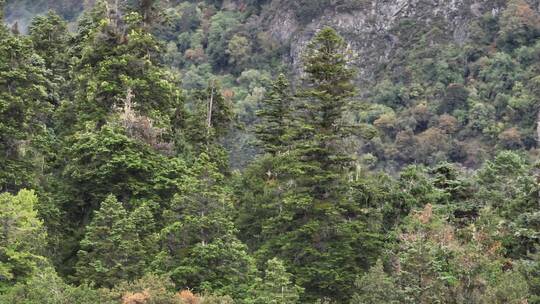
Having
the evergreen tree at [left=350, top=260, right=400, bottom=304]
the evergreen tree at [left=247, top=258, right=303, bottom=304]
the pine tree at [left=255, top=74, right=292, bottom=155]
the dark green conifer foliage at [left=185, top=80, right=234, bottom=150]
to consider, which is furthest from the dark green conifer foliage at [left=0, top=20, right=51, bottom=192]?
the evergreen tree at [left=350, top=260, right=400, bottom=304]

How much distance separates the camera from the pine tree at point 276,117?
37406 millimetres

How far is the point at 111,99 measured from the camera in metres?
33.7

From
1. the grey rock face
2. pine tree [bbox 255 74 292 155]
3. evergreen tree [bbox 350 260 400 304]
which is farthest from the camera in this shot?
the grey rock face

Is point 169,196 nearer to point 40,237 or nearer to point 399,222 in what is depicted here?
point 40,237

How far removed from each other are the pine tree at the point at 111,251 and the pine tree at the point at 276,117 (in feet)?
42.7

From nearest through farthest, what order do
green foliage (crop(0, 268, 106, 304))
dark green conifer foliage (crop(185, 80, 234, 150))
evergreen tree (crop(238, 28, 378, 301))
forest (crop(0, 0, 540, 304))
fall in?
green foliage (crop(0, 268, 106, 304)), forest (crop(0, 0, 540, 304)), evergreen tree (crop(238, 28, 378, 301)), dark green conifer foliage (crop(185, 80, 234, 150))

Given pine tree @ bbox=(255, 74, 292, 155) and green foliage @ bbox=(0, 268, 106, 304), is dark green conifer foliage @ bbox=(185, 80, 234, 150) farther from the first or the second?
green foliage @ bbox=(0, 268, 106, 304)

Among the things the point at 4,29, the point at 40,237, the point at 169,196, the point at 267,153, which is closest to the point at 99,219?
the point at 40,237

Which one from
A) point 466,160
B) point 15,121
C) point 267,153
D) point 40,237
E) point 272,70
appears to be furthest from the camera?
point 272,70

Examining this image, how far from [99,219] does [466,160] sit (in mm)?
79363

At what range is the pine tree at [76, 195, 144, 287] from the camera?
81.7ft

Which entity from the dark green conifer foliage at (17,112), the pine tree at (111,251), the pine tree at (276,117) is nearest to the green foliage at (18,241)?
the pine tree at (111,251)

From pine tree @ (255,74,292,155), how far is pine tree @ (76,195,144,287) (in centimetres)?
1302

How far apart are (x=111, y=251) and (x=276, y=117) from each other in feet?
48.5
